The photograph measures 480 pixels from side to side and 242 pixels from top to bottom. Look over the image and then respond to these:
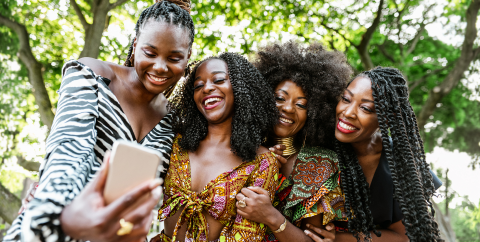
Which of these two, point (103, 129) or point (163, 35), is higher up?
point (163, 35)

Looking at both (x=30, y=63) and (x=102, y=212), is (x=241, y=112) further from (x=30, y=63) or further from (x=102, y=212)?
(x=30, y=63)

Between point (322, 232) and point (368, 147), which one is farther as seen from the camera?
point (368, 147)

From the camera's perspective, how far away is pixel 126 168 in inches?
47.4

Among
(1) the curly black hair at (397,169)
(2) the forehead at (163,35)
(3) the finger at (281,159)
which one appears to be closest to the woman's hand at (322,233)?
(1) the curly black hair at (397,169)

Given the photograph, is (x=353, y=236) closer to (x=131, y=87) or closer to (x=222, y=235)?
(x=222, y=235)

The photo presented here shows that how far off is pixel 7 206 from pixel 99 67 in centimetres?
720

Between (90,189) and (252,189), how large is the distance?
64.2 inches

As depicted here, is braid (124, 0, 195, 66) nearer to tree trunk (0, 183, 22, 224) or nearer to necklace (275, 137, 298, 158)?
necklace (275, 137, 298, 158)

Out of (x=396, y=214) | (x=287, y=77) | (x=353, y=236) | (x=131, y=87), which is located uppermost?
(x=287, y=77)

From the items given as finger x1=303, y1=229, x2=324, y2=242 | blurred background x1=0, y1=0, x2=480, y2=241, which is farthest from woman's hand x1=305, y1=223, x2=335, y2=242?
blurred background x1=0, y1=0, x2=480, y2=241

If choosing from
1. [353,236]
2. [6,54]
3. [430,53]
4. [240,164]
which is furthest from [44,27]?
[430,53]

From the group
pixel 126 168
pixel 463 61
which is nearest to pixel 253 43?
pixel 463 61

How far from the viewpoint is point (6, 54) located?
8.77m

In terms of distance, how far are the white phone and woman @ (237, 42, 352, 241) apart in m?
1.46
